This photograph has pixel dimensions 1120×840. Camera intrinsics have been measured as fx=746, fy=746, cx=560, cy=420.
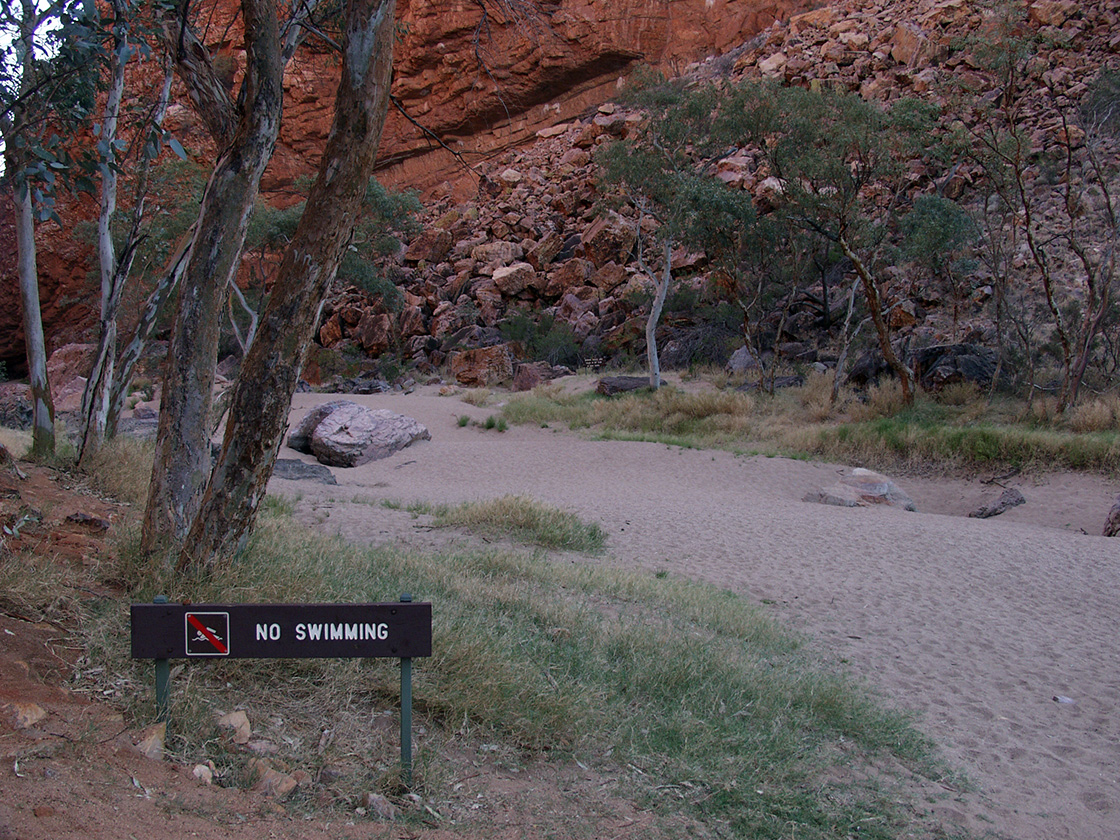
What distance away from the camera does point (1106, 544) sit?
995 cm

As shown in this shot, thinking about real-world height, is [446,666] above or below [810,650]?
above

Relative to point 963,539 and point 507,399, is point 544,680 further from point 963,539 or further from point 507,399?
point 507,399

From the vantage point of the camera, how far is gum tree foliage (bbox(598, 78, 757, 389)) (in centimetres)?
2123

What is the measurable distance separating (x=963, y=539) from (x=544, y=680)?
8308 mm

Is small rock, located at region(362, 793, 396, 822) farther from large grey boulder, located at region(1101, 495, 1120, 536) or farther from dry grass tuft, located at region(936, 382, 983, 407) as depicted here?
dry grass tuft, located at region(936, 382, 983, 407)

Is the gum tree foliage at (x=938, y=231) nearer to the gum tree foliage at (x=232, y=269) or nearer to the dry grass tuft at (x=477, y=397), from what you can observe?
the dry grass tuft at (x=477, y=397)

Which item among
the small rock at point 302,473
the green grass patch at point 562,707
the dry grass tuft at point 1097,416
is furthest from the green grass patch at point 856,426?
the green grass patch at point 562,707

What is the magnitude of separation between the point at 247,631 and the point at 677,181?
2126 centimetres

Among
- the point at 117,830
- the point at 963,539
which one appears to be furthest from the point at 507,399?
the point at 117,830

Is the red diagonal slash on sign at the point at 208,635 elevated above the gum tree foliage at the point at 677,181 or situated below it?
below

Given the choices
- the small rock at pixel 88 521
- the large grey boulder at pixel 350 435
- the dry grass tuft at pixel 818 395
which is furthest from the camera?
the dry grass tuft at pixel 818 395

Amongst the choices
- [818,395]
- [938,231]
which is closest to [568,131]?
[938,231]

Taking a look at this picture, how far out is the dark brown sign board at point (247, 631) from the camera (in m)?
2.83

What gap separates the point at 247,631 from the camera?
2834 mm
